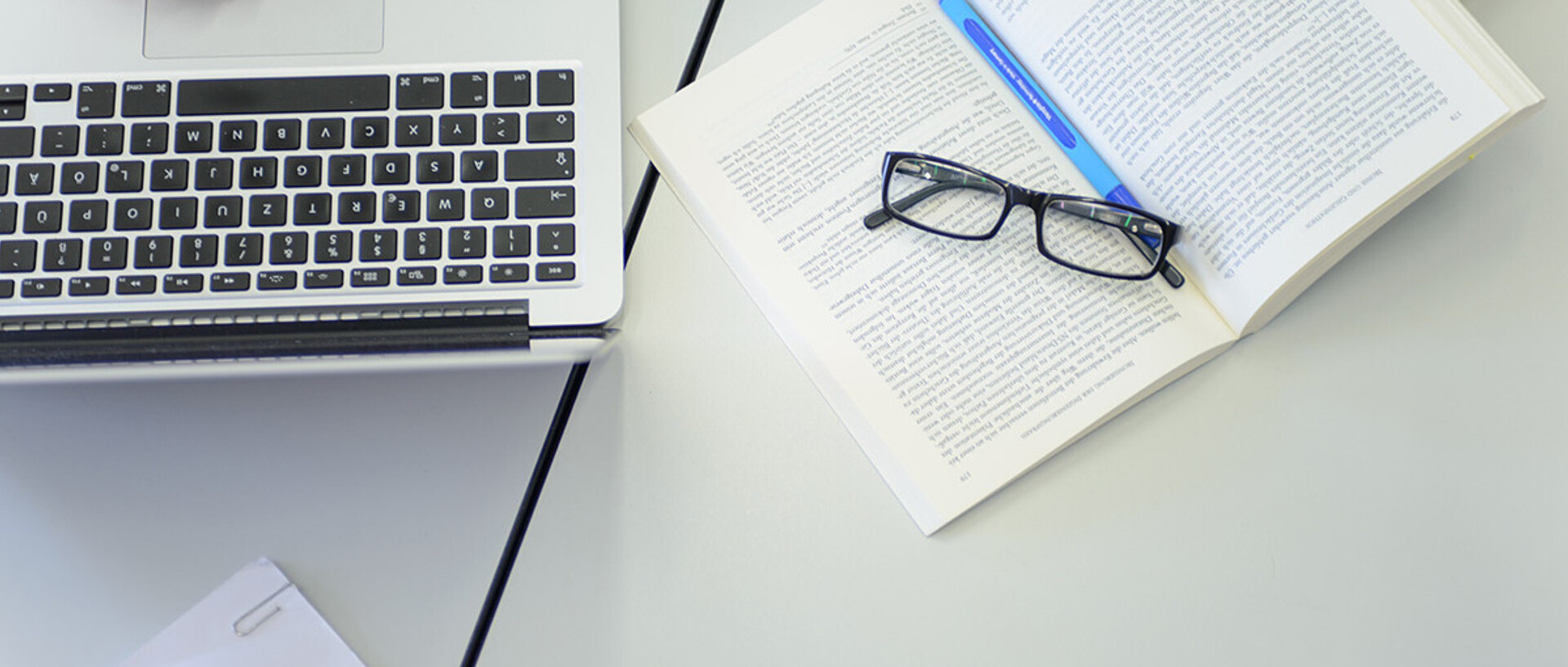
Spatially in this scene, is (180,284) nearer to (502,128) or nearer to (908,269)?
(502,128)

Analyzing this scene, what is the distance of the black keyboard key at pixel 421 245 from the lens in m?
0.54

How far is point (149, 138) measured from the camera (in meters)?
0.55

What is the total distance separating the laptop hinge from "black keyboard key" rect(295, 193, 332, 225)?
1.8 inches

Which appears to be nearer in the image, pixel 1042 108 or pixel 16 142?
pixel 16 142

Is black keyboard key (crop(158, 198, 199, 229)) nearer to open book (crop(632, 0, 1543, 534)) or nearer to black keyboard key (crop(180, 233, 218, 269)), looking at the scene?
black keyboard key (crop(180, 233, 218, 269))

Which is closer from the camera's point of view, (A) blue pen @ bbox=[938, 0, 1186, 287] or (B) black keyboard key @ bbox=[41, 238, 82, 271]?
(B) black keyboard key @ bbox=[41, 238, 82, 271]

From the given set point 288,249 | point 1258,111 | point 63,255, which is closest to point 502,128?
point 288,249

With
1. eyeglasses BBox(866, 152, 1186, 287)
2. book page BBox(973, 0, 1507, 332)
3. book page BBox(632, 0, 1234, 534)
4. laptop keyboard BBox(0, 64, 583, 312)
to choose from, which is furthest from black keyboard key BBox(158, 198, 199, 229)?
book page BBox(973, 0, 1507, 332)

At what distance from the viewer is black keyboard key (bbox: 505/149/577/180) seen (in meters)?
0.56

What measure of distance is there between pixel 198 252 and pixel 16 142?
0.36 feet

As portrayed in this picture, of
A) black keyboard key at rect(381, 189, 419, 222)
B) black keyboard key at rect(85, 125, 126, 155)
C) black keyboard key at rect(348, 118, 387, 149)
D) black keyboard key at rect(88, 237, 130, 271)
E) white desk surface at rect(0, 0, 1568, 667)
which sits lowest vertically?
white desk surface at rect(0, 0, 1568, 667)

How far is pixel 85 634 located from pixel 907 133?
0.55m

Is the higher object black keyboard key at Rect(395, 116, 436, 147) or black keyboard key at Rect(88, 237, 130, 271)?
black keyboard key at Rect(88, 237, 130, 271)

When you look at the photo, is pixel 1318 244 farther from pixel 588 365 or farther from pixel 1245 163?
pixel 588 365
